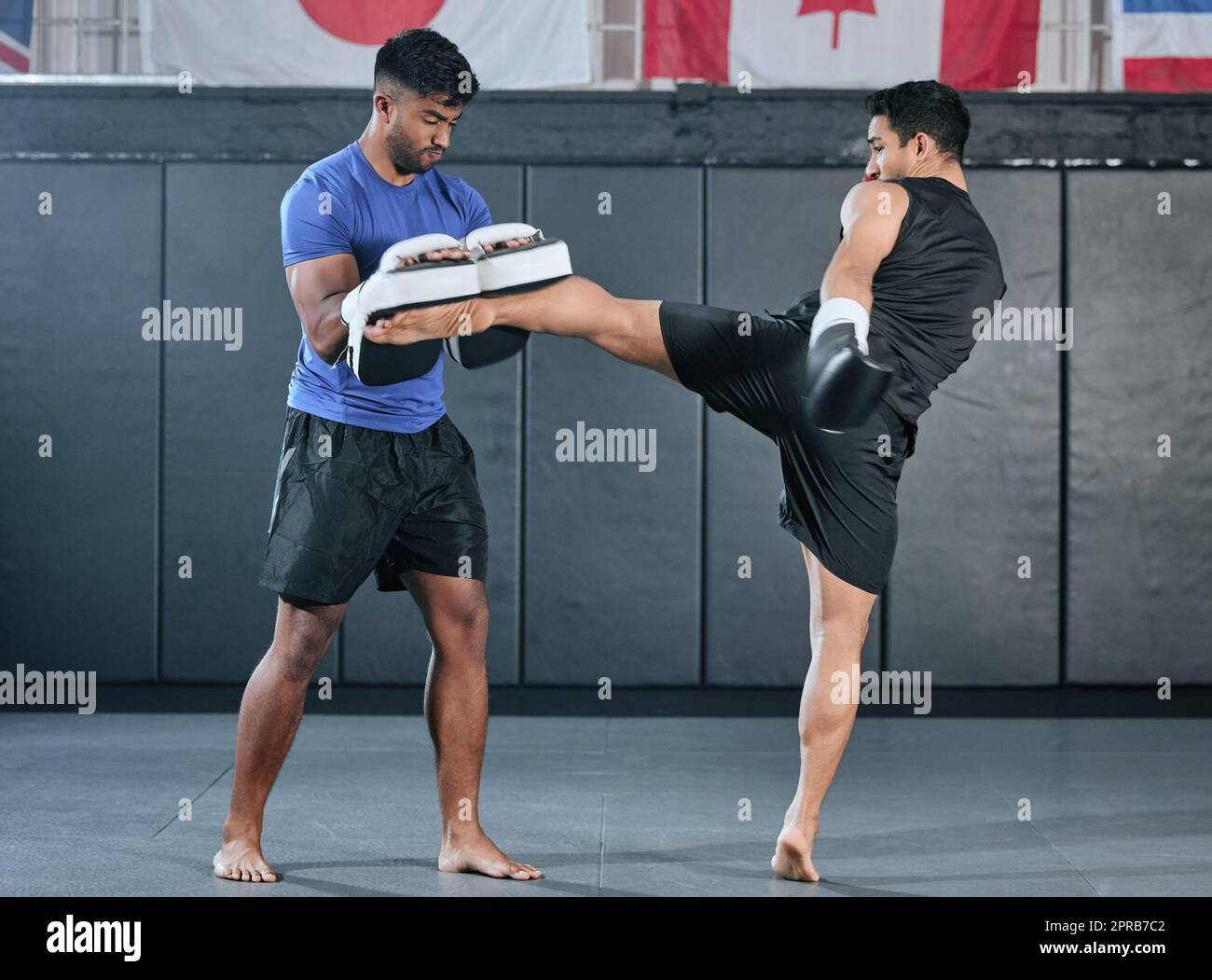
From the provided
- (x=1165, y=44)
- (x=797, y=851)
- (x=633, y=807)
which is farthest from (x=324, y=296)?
(x=1165, y=44)

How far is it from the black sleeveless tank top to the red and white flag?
9.32 ft

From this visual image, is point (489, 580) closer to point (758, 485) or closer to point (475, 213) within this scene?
point (758, 485)

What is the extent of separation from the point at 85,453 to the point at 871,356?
3.73 meters

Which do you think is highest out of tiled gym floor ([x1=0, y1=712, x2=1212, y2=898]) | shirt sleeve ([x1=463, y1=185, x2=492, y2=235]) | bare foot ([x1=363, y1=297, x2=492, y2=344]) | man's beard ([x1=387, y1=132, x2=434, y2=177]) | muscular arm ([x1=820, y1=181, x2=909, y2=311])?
man's beard ([x1=387, y1=132, x2=434, y2=177])

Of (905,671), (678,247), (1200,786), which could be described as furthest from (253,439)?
(1200,786)

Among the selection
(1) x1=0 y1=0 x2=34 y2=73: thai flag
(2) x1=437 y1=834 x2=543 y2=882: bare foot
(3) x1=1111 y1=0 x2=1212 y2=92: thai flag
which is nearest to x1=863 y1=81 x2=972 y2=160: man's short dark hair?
(2) x1=437 y1=834 x2=543 y2=882: bare foot

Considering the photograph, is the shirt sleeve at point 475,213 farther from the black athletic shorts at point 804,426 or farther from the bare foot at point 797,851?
the bare foot at point 797,851

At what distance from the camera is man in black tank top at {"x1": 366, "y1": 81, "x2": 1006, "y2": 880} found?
100 inches

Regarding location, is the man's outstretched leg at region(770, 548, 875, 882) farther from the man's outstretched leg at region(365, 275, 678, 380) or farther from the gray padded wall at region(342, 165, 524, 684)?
the gray padded wall at region(342, 165, 524, 684)

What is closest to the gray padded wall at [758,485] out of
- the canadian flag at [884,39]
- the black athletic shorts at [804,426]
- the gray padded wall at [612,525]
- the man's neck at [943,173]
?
the gray padded wall at [612,525]

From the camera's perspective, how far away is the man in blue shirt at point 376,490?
2.49 metres

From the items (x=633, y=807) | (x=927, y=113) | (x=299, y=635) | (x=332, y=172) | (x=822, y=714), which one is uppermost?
(x=927, y=113)

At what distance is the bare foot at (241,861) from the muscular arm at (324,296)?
37.8 inches

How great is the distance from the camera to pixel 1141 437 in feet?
17.2
